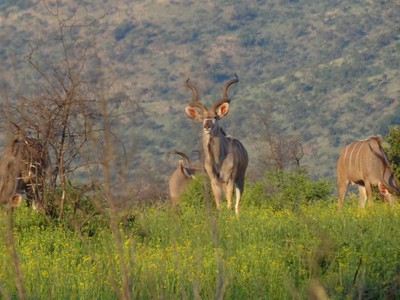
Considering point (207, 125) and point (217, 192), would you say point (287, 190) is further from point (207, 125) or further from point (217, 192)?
point (207, 125)

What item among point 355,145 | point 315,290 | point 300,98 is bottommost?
point 300,98

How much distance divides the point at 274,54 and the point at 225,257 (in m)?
78.0

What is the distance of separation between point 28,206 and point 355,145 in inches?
184

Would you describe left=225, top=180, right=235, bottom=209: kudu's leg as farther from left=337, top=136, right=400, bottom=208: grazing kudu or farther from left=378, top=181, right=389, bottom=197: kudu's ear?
left=378, top=181, right=389, bottom=197: kudu's ear

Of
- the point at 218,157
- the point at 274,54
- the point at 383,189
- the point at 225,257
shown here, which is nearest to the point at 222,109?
the point at 218,157

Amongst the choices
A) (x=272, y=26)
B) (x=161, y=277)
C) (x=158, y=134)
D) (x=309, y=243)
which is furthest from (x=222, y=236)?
(x=272, y=26)

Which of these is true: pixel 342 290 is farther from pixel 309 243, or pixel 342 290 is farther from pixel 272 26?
pixel 272 26

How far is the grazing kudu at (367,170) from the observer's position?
12.2m

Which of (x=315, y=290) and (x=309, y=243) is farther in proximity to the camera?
(x=309, y=243)

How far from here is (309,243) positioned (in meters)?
7.21

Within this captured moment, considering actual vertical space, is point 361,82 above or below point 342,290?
below

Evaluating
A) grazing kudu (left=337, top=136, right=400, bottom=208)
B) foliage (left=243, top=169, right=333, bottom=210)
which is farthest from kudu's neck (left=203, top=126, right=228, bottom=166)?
grazing kudu (left=337, top=136, right=400, bottom=208)

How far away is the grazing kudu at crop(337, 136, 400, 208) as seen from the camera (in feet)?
40.0

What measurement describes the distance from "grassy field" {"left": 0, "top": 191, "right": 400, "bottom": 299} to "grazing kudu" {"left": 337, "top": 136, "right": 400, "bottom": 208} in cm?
222
